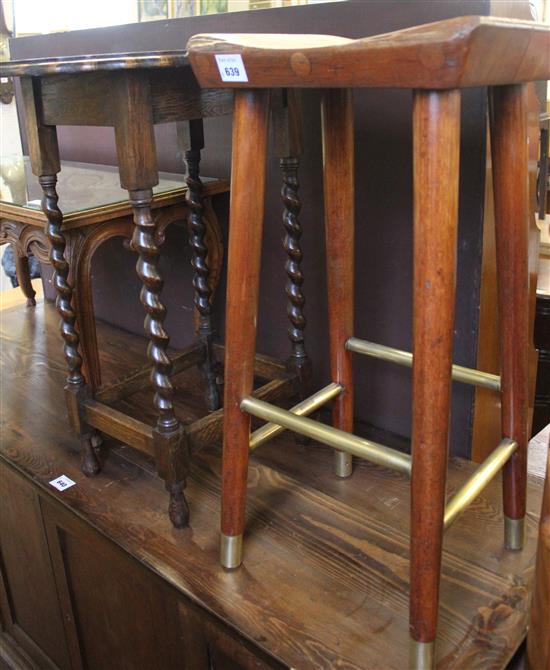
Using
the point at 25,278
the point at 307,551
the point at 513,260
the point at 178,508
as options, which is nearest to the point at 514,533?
the point at 307,551

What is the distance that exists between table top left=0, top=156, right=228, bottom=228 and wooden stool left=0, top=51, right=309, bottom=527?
0.08 metres

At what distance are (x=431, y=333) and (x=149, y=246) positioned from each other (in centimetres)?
46

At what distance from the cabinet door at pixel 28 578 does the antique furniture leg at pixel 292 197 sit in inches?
23.3

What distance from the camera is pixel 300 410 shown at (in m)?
1.10

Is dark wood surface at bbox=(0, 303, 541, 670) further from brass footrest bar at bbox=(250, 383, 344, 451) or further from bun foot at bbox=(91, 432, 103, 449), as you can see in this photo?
brass footrest bar at bbox=(250, 383, 344, 451)

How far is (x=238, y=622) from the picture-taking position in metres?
0.96

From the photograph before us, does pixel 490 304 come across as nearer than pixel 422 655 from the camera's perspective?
No

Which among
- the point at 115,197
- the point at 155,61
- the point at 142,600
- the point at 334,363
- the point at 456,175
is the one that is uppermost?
the point at 155,61

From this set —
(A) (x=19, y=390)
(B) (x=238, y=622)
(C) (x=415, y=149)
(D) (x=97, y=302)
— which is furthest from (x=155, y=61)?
(D) (x=97, y=302)

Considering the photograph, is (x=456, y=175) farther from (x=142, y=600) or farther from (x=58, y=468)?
(x=58, y=468)

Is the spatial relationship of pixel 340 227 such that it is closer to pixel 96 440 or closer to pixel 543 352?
pixel 96 440

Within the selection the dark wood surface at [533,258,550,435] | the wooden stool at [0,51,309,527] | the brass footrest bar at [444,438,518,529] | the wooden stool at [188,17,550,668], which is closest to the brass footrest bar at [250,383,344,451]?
the wooden stool at [188,17,550,668]

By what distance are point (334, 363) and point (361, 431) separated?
11.5 inches

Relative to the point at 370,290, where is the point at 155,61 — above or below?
above
